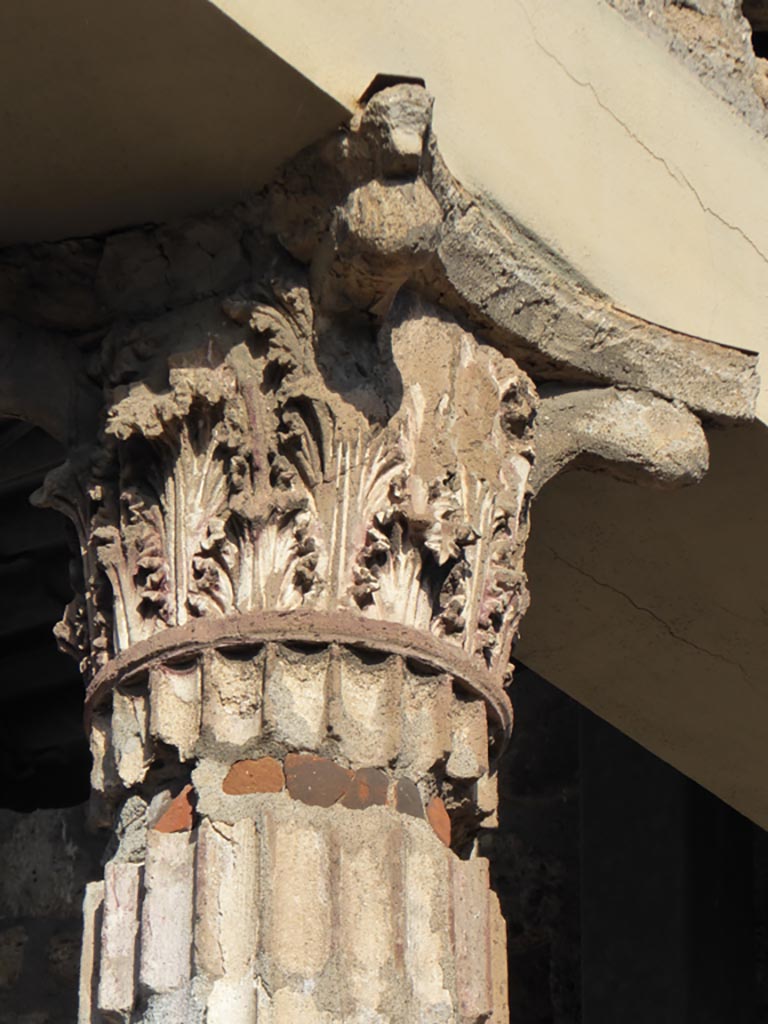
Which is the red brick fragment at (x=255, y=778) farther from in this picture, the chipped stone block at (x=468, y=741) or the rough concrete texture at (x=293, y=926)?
the chipped stone block at (x=468, y=741)

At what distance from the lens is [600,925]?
6.53 metres

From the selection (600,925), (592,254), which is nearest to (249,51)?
(592,254)

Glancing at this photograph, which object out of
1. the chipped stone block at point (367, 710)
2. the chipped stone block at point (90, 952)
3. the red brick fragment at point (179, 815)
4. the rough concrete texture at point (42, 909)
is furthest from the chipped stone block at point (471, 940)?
the rough concrete texture at point (42, 909)

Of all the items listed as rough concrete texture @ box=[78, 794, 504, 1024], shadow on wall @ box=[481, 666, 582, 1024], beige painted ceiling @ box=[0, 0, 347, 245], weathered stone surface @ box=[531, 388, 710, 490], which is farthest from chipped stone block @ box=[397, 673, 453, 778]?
shadow on wall @ box=[481, 666, 582, 1024]

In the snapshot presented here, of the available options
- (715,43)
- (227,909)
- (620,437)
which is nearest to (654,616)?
(620,437)

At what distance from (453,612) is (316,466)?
1.10 feet

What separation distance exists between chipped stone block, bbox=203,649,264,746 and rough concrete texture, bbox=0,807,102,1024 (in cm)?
211

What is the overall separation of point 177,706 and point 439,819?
0.47m

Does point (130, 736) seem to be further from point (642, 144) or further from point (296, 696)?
point (642, 144)

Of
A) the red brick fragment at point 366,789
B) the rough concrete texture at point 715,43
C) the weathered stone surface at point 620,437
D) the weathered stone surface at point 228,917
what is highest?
the rough concrete texture at point 715,43

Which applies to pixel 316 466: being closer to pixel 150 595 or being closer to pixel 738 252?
Answer: pixel 150 595

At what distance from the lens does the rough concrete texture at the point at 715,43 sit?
501cm

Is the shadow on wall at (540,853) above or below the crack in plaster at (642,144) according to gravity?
below

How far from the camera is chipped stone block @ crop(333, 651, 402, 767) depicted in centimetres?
389
